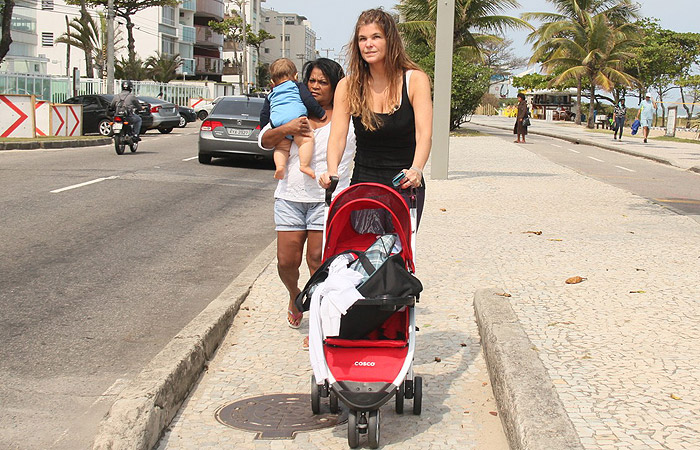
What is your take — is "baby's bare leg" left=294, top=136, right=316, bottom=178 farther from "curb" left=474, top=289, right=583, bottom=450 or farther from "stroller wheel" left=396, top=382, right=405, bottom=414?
"stroller wheel" left=396, top=382, right=405, bottom=414

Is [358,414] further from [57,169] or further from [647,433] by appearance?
[57,169]

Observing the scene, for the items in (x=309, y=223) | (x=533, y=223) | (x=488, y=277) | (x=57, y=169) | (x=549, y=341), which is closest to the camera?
(x=549, y=341)

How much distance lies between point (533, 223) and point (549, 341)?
5.47m

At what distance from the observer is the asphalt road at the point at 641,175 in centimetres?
1426

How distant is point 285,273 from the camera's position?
5.53 meters

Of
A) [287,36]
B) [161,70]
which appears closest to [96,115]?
[161,70]

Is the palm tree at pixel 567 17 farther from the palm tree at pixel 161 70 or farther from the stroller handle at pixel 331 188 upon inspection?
the stroller handle at pixel 331 188

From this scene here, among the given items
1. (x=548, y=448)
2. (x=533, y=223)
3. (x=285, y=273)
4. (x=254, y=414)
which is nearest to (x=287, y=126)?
(x=285, y=273)

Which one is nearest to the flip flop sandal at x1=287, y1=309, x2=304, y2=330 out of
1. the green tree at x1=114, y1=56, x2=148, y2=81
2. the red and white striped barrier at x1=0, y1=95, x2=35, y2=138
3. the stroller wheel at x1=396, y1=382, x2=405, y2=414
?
the stroller wheel at x1=396, y1=382, x2=405, y2=414

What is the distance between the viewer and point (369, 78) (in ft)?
14.8

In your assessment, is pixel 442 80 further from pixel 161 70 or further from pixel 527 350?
pixel 161 70

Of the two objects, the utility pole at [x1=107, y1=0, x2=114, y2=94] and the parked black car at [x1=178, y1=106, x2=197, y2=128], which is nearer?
the utility pole at [x1=107, y1=0, x2=114, y2=94]

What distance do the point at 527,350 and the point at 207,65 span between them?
10255 centimetres

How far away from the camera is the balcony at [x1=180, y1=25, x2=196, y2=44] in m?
92.7
